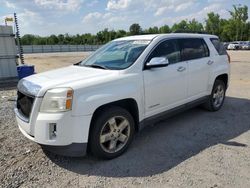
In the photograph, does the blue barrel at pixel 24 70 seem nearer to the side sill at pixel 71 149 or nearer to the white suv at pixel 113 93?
the white suv at pixel 113 93

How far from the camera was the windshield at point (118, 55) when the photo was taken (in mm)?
4184

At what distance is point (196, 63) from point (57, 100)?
3085 millimetres

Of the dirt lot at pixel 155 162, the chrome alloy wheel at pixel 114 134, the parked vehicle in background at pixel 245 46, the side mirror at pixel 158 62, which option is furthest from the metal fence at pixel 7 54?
the parked vehicle in background at pixel 245 46

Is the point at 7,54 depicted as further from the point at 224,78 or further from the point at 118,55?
the point at 224,78

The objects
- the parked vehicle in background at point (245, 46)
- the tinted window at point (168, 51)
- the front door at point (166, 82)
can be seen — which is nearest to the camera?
the front door at point (166, 82)

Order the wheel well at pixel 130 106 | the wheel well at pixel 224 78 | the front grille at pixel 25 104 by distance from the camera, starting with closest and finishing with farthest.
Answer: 1. the front grille at pixel 25 104
2. the wheel well at pixel 130 106
3. the wheel well at pixel 224 78

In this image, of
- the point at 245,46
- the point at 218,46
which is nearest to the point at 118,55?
the point at 218,46

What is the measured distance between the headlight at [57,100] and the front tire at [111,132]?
493 mm

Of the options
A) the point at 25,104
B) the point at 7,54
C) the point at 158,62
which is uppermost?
the point at 7,54

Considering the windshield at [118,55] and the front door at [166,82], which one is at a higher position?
the windshield at [118,55]

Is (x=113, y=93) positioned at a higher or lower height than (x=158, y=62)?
lower

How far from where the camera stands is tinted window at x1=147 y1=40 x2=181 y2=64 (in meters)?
4.39

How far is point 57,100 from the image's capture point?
3275 mm

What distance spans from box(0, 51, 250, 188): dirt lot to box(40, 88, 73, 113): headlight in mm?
921
